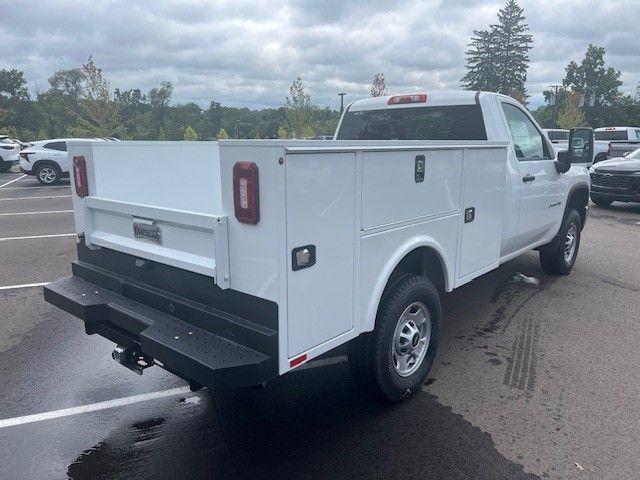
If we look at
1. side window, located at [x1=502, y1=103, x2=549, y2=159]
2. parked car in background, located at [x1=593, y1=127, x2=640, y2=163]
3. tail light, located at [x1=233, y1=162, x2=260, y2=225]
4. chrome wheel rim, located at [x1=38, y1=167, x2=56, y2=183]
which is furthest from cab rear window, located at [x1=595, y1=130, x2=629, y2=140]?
tail light, located at [x1=233, y1=162, x2=260, y2=225]

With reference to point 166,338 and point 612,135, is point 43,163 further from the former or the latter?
point 612,135

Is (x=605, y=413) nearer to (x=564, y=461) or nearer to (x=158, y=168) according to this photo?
(x=564, y=461)

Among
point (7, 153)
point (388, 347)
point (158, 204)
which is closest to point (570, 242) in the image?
point (388, 347)

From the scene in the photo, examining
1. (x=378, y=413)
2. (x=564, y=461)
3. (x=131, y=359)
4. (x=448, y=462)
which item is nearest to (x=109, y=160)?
(x=131, y=359)

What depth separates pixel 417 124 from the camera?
4.94 m

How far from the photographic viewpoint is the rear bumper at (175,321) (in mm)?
2451

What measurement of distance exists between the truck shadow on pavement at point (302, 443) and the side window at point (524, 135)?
2678 millimetres

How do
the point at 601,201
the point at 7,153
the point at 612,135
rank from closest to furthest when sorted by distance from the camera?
the point at 601,201, the point at 612,135, the point at 7,153

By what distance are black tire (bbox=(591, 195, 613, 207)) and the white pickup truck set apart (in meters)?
9.72

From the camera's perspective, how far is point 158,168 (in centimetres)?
388

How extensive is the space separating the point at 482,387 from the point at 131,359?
2490 mm

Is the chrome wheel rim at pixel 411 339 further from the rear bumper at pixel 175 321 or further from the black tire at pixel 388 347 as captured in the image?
the rear bumper at pixel 175 321

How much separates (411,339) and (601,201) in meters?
11.9

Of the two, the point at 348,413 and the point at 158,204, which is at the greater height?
the point at 158,204
